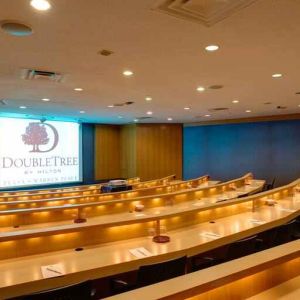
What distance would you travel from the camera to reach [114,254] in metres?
2.71

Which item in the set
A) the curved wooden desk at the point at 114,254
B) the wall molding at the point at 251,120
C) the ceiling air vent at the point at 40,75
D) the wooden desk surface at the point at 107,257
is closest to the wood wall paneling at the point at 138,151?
the wall molding at the point at 251,120

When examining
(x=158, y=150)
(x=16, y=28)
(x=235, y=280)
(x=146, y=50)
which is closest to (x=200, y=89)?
(x=146, y=50)

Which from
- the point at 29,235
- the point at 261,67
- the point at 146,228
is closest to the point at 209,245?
the point at 146,228

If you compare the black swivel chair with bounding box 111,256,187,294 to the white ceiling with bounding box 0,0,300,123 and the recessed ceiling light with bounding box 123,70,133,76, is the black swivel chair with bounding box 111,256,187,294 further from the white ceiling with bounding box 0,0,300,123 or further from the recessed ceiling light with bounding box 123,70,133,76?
the recessed ceiling light with bounding box 123,70,133,76

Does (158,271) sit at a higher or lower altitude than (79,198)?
lower

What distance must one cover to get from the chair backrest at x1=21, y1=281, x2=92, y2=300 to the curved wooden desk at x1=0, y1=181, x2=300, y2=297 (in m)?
0.31

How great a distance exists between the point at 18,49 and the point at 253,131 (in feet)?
32.2

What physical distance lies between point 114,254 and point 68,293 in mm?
828

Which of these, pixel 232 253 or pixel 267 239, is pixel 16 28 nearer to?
pixel 232 253

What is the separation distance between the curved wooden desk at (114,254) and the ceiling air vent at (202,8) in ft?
7.51

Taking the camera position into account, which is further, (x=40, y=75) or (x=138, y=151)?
(x=138, y=151)

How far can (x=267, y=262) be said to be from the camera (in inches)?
67.7

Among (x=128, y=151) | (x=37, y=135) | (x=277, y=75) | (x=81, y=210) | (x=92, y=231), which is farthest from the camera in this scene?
(x=128, y=151)

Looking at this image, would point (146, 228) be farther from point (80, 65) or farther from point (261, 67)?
point (261, 67)
